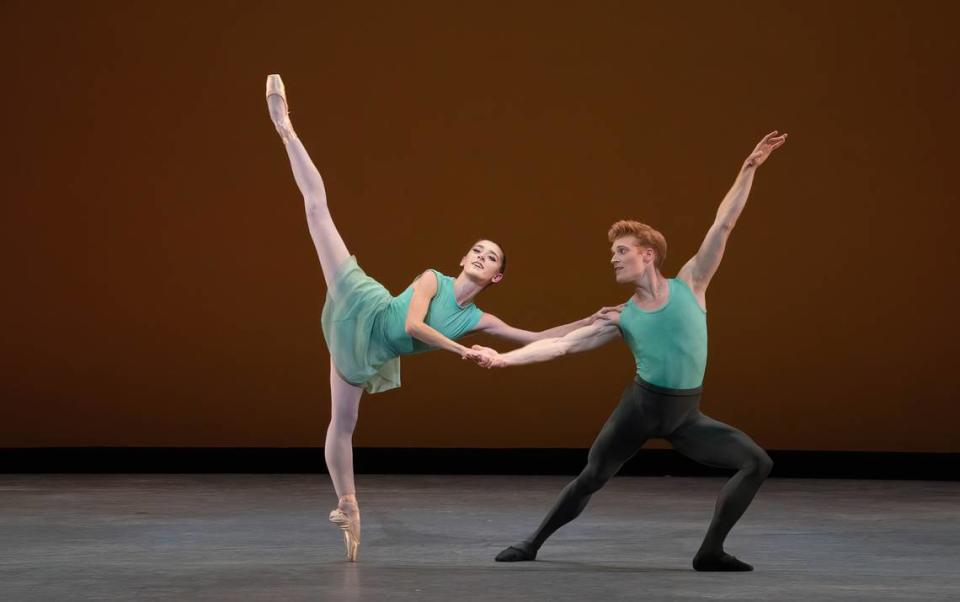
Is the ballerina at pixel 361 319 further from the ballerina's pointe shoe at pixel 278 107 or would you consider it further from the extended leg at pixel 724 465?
the extended leg at pixel 724 465

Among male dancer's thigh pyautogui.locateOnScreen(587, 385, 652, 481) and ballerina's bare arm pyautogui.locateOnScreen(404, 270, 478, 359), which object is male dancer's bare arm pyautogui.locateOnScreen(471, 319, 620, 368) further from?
male dancer's thigh pyautogui.locateOnScreen(587, 385, 652, 481)

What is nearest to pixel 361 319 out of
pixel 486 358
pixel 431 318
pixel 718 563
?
pixel 431 318

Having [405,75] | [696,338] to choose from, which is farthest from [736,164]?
[696,338]

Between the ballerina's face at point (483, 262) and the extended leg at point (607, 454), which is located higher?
the ballerina's face at point (483, 262)

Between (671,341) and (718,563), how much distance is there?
0.76 meters

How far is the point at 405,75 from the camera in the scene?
26.3ft

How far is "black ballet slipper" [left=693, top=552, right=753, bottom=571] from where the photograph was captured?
4668 mm

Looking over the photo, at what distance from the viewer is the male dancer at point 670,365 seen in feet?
15.0

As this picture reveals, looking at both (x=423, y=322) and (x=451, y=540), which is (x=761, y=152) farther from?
(x=451, y=540)

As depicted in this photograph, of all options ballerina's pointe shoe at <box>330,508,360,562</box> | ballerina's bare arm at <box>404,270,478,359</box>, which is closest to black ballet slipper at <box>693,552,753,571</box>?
ballerina's bare arm at <box>404,270,478,359</box>

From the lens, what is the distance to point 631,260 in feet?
15.3

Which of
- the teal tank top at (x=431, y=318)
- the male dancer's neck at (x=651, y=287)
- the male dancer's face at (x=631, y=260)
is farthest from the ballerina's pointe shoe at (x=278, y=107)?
the male dancer's neck at (x=651, y=287)

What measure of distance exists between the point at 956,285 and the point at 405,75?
336cm

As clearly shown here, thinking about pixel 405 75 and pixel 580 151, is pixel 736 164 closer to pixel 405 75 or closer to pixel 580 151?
pixel 580 151
